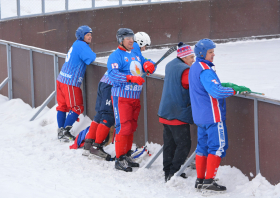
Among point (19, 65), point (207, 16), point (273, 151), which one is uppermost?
point (207, 16)

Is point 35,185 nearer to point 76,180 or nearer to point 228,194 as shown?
point 76,180

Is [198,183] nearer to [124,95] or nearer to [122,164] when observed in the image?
[122,164]

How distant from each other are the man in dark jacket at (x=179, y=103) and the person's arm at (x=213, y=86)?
1.38 feet

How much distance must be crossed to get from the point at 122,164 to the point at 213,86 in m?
1.71

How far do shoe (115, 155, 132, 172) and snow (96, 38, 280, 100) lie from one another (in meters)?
2.94

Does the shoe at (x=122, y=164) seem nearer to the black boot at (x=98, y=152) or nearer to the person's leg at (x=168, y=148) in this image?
the black boot at (x=98, y=152)

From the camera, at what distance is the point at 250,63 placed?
35.2 ft

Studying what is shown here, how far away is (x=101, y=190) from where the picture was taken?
4359mm

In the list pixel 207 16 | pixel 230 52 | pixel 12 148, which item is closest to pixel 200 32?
pixel 207 16

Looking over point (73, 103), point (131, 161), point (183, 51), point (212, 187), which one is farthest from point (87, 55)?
point (212, 187)

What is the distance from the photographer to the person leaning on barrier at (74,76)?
20.4ft

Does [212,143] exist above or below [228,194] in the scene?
above

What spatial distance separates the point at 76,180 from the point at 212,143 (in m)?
1.58

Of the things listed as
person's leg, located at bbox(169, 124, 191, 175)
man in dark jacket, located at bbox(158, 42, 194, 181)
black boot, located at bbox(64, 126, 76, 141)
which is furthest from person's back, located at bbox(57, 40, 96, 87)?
person's leg, located at bbox(169, 124, 191, 175)
